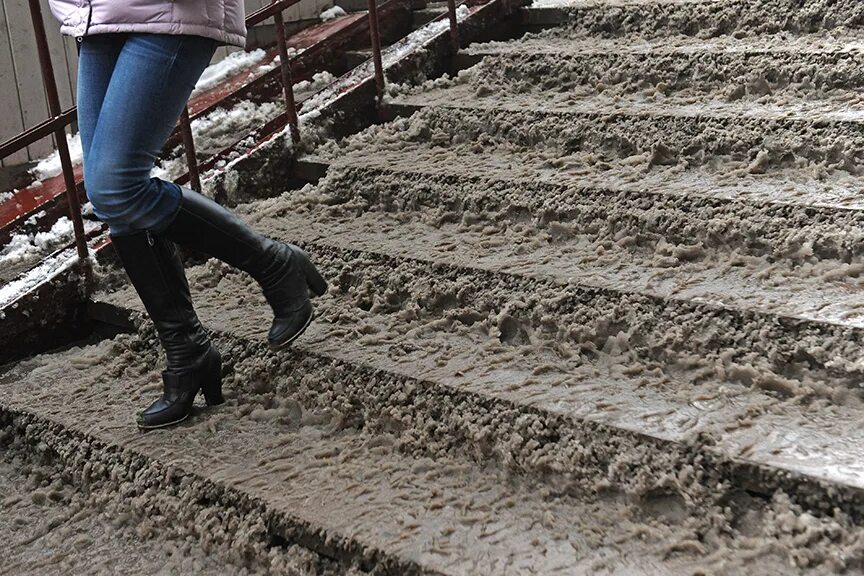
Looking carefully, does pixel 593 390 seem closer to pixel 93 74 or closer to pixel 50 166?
pixel 93 74

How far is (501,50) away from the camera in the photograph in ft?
12.0

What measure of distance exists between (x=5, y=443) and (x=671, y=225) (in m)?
1.87

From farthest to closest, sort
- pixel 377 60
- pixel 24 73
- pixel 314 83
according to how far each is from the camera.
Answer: pixel 314 83
pixel 24 73
pixel 377 60

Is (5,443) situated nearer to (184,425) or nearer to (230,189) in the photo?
(184,425)

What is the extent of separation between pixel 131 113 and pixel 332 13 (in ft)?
9.29

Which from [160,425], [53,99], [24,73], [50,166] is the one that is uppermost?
[53,99]

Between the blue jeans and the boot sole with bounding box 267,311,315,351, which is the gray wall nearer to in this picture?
the blue jeans

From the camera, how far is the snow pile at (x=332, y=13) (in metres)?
4.72

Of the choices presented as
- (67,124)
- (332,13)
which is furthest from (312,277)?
(332,13)

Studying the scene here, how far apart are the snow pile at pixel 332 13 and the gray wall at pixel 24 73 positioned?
1293mm

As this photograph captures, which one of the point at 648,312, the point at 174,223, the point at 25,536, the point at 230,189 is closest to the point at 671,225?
the point at 648,312

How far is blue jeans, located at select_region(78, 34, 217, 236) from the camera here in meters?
2.08

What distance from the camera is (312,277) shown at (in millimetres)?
2482

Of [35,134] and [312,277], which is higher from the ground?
[35,134]
